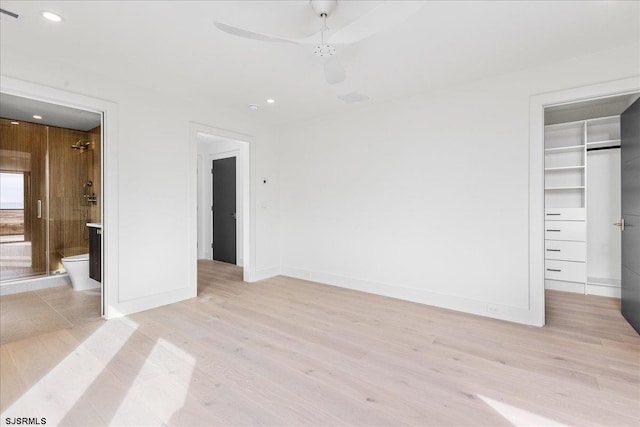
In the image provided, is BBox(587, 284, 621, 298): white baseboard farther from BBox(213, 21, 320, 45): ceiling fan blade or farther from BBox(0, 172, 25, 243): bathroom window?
BBox(0, 172, 25, 243): bathroom window

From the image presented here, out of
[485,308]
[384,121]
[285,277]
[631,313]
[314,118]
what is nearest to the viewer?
[631,313]

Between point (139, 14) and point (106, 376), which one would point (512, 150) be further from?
point (106, 376)

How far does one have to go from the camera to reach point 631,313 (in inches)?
118

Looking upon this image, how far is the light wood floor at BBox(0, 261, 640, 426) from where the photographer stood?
173cm

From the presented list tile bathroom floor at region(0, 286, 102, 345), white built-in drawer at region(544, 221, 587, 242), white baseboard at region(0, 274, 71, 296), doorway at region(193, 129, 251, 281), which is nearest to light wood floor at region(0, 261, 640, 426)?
tile bathroom floor at region(0, 286, 102, 345)

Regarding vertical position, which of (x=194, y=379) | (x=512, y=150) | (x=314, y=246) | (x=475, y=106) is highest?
(x=475, y=106)

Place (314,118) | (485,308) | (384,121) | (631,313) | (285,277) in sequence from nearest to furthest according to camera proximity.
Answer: (631,313) < (485,308) < (384,121) < (314,118) < (285,277)

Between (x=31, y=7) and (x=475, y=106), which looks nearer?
(x=31, y=7)

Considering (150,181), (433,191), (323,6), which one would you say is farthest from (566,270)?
(150,181)

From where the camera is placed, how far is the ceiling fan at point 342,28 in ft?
5.31

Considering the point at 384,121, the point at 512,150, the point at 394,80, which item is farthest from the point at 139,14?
the point at 512,150

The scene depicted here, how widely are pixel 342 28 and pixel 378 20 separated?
224mm

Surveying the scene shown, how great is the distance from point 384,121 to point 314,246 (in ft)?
6.80

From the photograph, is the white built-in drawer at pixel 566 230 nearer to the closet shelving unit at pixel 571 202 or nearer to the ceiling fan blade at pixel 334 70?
the closet shelving unit at pixel 571 202
